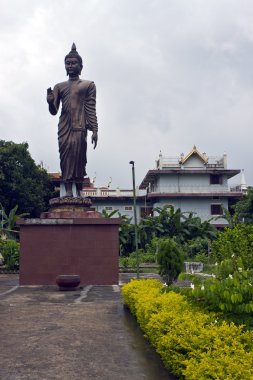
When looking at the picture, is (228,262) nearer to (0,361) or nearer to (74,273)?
(0,361)

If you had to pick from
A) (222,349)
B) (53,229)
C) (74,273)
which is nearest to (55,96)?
(53,229)

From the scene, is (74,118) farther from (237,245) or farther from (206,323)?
(206,323)

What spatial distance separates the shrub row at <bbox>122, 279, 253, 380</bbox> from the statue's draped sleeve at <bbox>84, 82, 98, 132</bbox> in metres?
11.6

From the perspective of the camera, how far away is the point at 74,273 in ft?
51.2

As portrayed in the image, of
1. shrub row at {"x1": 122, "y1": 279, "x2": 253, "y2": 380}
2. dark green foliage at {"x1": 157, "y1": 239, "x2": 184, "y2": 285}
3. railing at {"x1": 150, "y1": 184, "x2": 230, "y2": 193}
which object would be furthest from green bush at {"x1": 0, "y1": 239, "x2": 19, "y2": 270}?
railing at {"x1": 150, "y1": 184, "x2": 230, "y2": 193}

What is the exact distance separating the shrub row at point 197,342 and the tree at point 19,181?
31736 mm

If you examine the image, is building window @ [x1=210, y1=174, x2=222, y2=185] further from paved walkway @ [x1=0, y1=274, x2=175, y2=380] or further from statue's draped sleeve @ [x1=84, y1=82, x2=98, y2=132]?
paved walkway @ [x1=0, y1=274, x2=175, y2=380]

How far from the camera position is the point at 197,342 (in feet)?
15.7

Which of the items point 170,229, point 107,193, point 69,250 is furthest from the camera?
point 107,193

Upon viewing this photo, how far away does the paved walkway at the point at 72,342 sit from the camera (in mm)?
5660

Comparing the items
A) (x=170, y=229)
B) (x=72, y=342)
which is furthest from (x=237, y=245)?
(x=170, y=229)

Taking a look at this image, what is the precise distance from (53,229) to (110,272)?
9.10 feet

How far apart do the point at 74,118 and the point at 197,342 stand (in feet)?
46.3

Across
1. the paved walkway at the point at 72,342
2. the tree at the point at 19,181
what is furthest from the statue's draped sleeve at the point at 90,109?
the tree at the point at 19,181
